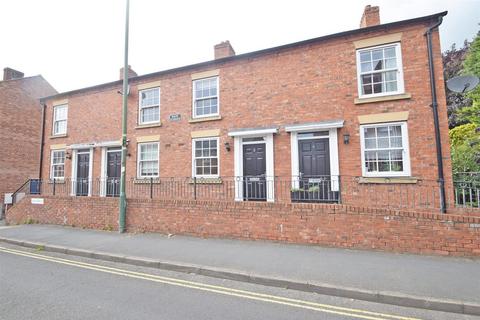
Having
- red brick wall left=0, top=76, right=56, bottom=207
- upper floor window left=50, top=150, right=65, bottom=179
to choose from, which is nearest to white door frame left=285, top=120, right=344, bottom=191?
upper floor window left=50, top=150, right=65, bottom=179

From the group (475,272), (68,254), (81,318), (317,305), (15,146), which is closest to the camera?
(81,318)

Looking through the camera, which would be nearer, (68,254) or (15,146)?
(68,254)

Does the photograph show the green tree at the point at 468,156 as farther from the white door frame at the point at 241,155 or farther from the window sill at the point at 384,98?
the white door frame at the point at 241,155

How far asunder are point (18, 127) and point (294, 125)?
19.0 meters

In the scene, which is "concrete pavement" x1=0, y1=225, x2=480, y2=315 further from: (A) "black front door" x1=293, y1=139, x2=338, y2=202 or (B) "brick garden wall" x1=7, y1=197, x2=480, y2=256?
(A) "black front door" x1=293, y1=139, x2=338, y2=202

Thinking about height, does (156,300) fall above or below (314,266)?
below

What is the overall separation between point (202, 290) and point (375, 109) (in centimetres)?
762

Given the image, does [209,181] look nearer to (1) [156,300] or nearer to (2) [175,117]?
(2) [175,117]

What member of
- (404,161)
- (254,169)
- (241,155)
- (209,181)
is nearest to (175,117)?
(209,181)

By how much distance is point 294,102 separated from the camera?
9.77 metres

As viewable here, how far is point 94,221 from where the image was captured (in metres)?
10.2

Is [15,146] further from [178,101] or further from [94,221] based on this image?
[178,101]

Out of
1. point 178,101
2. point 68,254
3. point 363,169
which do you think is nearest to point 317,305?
point 363,169

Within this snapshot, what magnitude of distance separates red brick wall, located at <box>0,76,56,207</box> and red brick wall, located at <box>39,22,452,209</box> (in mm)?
8848
